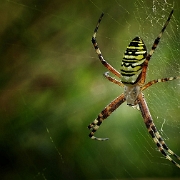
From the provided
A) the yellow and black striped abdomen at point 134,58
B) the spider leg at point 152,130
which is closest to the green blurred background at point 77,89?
the spider leg at point 152,130

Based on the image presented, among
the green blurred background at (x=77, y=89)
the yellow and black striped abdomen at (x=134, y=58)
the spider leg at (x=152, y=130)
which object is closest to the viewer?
the yellow and black striped abdomen at (x=134, y=58)

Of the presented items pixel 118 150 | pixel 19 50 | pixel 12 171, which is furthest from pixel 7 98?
pixel 118 150

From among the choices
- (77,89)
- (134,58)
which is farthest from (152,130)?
(77,89)

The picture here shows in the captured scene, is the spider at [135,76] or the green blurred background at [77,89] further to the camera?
the green blurred background at [77,89]

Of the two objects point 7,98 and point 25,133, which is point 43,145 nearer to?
point 25,133

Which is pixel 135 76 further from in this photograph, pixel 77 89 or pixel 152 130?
pixel 77 89

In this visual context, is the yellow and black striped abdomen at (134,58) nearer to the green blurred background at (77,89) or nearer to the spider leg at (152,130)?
the spider leg at (152,130)

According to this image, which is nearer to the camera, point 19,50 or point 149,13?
point 149,13
